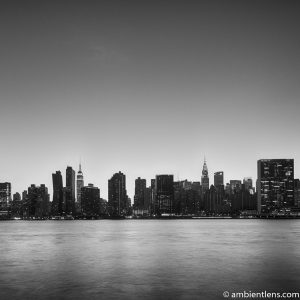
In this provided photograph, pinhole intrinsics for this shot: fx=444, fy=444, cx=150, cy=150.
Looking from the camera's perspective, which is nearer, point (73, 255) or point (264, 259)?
point (264, 259)

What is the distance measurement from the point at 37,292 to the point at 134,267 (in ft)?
51.3

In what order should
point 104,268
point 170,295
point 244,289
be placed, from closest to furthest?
point 170,295, point 244,289, point 104,268

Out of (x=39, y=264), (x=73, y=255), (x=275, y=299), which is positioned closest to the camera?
(x=275, y=299)

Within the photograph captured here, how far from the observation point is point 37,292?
110ft

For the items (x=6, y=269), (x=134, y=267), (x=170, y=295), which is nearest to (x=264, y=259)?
(x=134, y=267)

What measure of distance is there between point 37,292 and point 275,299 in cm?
1734

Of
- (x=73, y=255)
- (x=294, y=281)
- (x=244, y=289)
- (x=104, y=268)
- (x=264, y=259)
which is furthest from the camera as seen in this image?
(x=73, y=255)

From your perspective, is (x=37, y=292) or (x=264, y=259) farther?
(x=264, y=259)

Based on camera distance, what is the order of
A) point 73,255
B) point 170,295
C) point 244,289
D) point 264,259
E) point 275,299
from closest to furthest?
point 275,299 < point 170,295 < point 244,289 < point 264,259 < point 73,255

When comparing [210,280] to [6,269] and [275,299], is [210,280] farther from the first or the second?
[6,269]

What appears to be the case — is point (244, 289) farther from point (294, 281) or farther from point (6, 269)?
point (6, 269)

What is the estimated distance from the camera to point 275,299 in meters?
29.0

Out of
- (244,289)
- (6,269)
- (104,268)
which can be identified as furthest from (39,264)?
(244,289)

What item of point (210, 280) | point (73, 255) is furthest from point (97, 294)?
point (73, 255)
